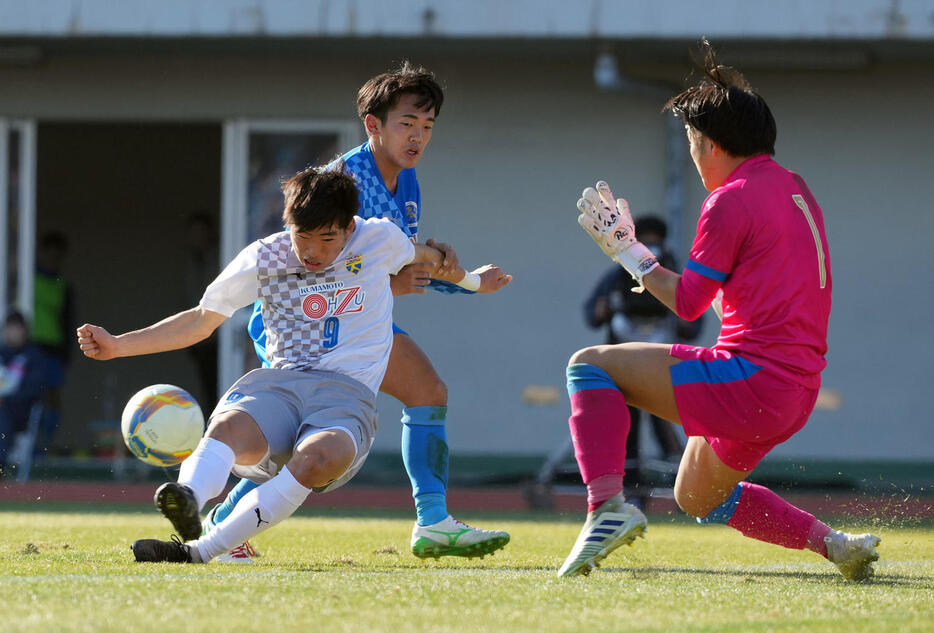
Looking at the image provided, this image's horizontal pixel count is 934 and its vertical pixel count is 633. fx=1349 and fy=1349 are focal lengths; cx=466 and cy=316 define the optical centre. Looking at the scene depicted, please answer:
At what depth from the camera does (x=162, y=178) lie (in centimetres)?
1691

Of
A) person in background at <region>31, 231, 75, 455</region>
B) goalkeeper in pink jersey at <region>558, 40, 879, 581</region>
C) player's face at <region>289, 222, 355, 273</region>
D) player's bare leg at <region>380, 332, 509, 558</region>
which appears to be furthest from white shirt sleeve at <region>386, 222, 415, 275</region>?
person in background at <region>31, 231, 75, 455</region>

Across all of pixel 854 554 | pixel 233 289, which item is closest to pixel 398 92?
pixel 233 289

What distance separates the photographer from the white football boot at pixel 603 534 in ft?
14.4

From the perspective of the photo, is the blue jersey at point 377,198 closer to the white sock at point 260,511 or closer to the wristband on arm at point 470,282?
the wristband on arm at point 470,282

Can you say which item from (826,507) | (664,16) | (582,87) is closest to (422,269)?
(826,507)

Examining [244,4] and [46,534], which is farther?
[244,4]

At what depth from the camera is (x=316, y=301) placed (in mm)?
4734

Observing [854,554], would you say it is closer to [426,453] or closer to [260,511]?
[426,453]

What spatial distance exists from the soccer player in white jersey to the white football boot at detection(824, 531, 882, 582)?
64.8 inches

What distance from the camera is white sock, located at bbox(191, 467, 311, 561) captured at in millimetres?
4270

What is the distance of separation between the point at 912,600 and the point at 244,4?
7.89 metres

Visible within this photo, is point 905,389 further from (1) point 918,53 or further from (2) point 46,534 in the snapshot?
(2) point 46,534

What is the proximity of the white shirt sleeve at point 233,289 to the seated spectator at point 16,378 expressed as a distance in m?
6.77

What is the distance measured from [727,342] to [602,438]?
53cm
